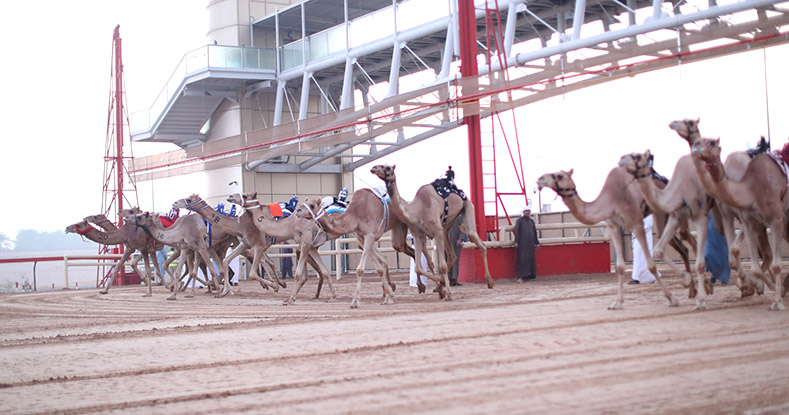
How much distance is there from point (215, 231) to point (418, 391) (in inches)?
611

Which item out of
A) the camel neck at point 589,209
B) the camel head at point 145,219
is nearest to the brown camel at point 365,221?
the camel neck at point 589,209

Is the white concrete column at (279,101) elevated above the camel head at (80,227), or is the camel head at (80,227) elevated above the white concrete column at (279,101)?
the white concrete column at (279,101)

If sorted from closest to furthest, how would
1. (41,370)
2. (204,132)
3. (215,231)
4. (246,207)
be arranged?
(41,370), (246,207), (215,231), (204,132)

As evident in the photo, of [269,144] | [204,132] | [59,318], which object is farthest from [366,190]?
[204,132]

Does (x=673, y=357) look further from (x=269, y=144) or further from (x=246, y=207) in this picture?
(x=269, y=144)

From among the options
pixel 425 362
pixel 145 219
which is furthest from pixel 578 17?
pixel 425 362

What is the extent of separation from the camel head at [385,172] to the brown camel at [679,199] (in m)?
4.52

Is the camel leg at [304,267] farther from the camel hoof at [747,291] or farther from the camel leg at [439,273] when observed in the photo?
the camel hoof at [747,291]

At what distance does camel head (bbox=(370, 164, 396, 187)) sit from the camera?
14.0 meters

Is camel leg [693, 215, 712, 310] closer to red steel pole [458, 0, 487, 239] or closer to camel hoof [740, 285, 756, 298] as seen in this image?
camel hoof [740, 285, 756, 298]

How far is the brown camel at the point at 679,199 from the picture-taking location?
10609 mm

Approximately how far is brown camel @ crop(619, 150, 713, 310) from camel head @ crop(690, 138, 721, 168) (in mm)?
863

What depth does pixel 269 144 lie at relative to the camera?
30000 millimetres

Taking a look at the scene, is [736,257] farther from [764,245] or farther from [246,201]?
[246,201]
